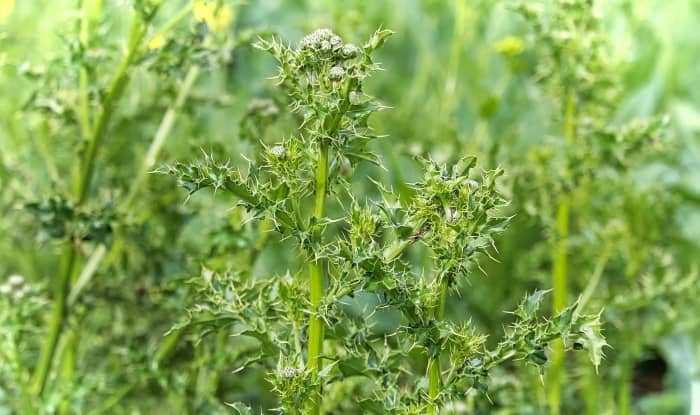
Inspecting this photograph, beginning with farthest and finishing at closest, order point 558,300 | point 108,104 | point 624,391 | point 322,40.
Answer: point 624,391 < point 558,300 < point 108,104 < point 322,40

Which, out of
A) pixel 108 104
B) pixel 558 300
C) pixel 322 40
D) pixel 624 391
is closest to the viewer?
pixel 322 40

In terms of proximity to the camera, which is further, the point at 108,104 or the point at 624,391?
the point at 624,391

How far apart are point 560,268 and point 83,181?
42.4 inches

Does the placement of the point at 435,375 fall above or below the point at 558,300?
below

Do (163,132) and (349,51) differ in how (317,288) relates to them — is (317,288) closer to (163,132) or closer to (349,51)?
(349,51)

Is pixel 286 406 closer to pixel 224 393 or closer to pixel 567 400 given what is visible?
pixel 224 393

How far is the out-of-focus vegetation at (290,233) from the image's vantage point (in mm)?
1295

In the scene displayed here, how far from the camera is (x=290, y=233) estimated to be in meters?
1.27

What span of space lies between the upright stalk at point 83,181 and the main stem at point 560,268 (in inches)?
39.5

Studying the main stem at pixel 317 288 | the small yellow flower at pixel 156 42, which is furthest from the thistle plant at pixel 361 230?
the small yellow flower at pixel 156 42

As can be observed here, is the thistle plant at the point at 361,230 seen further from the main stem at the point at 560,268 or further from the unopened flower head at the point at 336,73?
the main stem at the point at 560,268

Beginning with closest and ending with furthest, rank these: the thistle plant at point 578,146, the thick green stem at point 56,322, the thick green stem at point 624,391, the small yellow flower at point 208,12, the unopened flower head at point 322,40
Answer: the unopened flower head at point 322,40, the small yellow flower at point 208,12, the thick green stem at point 56,322, the thistle plant at point 578,146, the thick green stem at point 624,391

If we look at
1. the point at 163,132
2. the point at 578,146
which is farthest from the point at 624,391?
the point at 163,132

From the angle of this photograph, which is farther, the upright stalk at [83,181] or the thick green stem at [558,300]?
the thick green stem at [558,300]
